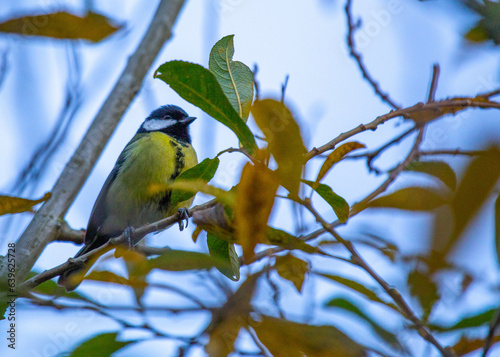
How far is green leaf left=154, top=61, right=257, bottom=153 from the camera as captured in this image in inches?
45.8

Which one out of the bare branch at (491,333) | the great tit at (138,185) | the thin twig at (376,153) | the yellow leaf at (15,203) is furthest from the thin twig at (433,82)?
the great tit at (138,185)

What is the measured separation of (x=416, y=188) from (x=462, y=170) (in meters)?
0.21

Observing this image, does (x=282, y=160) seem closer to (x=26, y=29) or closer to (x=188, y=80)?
(x=188, y=80)

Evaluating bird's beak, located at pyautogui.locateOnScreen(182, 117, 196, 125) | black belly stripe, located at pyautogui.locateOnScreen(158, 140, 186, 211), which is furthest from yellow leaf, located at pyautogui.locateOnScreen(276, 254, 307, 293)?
bird's beak, located at pyautogui.locateOnScreen(182, 117, 196, 125)

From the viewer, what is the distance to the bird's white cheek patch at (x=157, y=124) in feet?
13.3

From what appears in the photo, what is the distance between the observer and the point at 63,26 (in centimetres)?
193

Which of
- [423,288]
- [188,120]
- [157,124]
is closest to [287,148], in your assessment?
[423,288]

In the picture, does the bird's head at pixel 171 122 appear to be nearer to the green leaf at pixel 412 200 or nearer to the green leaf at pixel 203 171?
the green leaf at pixel 203 171

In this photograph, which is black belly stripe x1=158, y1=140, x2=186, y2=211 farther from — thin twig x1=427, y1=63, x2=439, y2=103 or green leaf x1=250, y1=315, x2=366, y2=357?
green leaf x1=250, y1=315, x2=366, y2=357

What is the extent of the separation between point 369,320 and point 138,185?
2.40m

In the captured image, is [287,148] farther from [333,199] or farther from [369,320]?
[369,320]

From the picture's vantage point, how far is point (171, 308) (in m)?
0.82

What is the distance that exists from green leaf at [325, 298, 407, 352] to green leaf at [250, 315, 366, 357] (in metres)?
0.19

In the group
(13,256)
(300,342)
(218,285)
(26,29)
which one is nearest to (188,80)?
(218,285)
